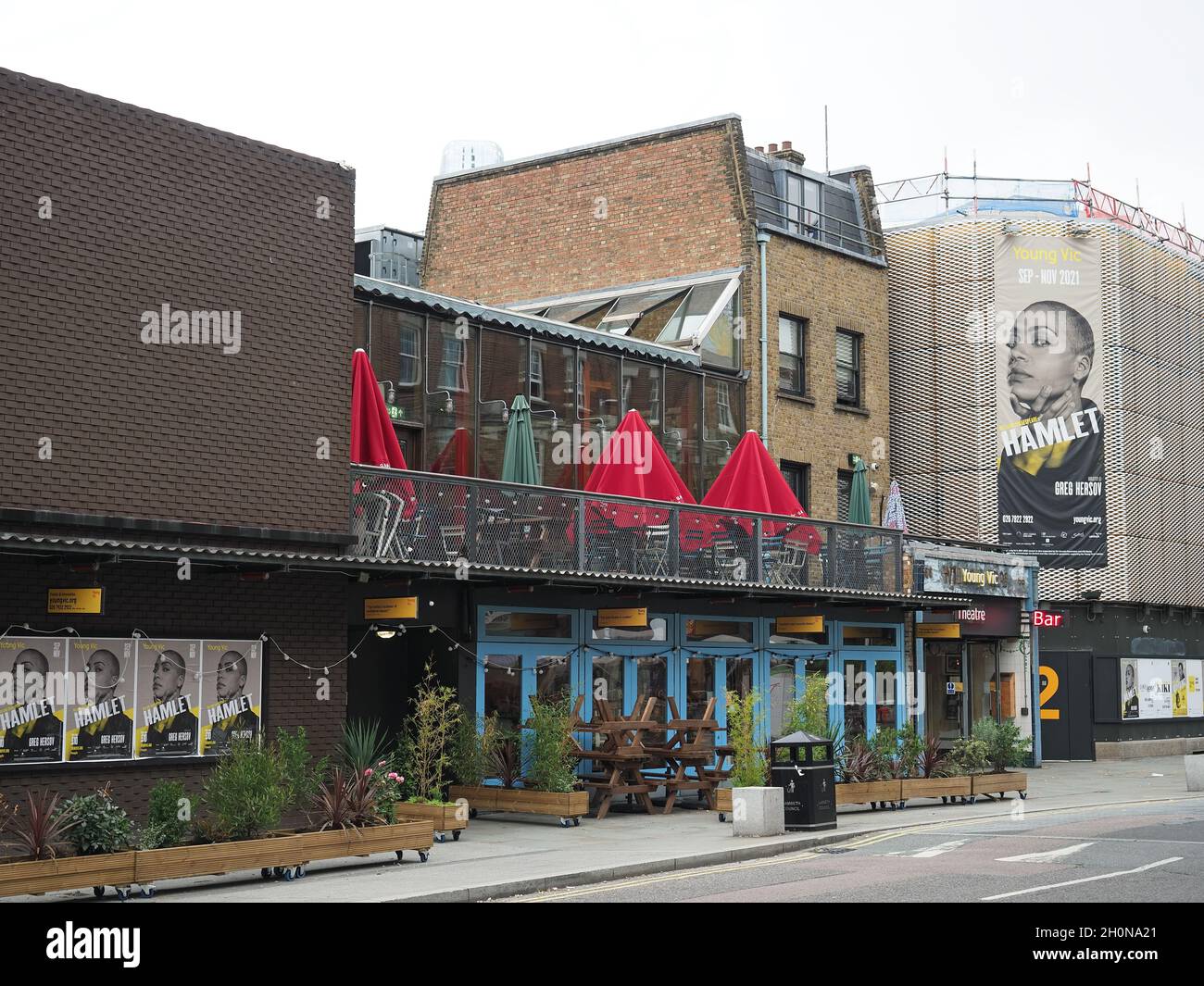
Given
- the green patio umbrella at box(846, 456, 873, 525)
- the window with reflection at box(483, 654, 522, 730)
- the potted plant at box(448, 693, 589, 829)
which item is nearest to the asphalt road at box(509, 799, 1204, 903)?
the potted plant at box(448, 693, 589, 829)

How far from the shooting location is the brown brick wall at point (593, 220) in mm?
31578

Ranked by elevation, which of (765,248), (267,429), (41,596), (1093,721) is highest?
(765,248)

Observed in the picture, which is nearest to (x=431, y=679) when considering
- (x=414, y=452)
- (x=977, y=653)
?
(x=414, y=452)

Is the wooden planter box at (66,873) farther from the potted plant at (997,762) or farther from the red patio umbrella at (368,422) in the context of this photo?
the potted plant at (997,762)

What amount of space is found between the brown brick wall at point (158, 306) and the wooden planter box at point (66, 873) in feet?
13.2

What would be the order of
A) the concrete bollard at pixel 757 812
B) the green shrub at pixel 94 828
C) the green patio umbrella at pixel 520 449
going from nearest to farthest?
the green shrub at pixel 94 828 → the concrete bollard at pixel 757 812 → the green patio umbrella at pixel 520 449

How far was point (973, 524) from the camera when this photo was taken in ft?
125

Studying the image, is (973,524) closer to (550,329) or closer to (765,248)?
(765,248)

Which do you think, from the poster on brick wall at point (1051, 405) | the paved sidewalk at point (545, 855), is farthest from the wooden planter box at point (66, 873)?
the poster on brick wall at point (1051, 405)

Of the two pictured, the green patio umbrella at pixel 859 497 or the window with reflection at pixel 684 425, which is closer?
the window with reflection at pixel 684 425

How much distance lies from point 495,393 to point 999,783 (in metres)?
10.3

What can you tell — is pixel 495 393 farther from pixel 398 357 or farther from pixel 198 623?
pixel 198 623
